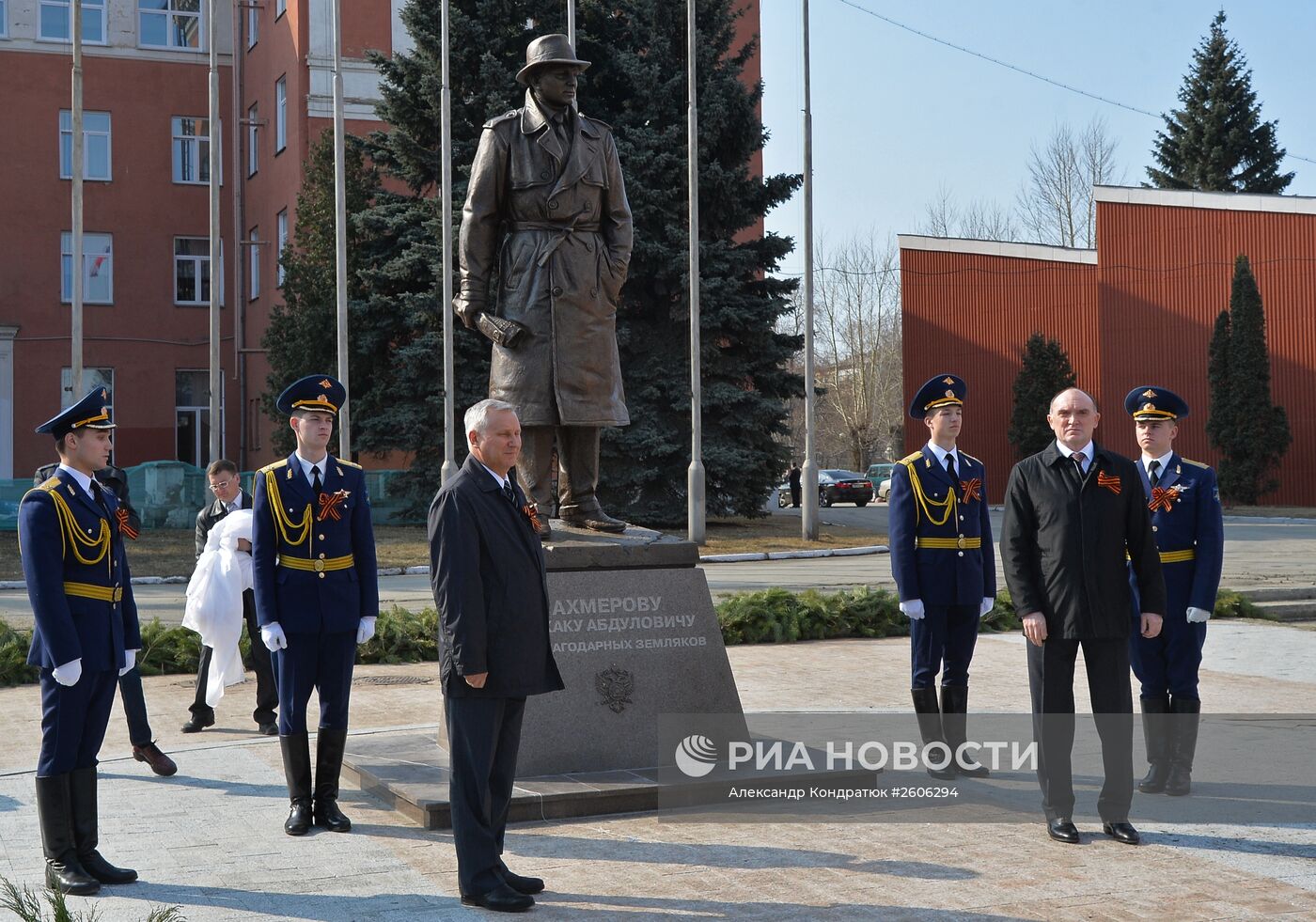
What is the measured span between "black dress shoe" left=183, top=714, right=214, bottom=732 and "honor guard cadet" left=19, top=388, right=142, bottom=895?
3.40 meters

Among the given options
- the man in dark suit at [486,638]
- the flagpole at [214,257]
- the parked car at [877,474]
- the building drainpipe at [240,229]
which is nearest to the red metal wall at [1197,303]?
the parked car at [877,474]

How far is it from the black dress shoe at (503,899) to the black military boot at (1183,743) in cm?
375

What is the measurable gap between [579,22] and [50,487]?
27474mm

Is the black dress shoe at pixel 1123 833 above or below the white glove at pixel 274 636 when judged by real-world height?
below

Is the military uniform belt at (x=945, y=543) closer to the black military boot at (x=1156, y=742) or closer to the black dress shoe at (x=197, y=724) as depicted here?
the black military boot at (x=1156, y=742)

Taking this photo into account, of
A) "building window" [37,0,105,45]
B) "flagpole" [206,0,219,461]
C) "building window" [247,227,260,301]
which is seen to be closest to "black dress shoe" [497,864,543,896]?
"flagpole" [206,0,219,461]

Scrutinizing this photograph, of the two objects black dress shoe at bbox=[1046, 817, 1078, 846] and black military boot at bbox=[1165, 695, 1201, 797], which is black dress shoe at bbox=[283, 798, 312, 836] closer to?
black dress shoe at bbox=[1046, 817, 1078, 846]

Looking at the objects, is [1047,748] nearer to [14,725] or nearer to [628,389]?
[14,725]

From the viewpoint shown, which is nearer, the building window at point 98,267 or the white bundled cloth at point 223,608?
the white bundled cloth at point 223,608

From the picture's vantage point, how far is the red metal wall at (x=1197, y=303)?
38500mm

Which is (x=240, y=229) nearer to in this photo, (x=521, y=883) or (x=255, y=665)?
(x=255, y=665)

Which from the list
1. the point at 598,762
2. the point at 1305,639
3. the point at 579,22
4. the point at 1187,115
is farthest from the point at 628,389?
the point at 1187,115

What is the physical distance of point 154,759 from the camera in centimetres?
824

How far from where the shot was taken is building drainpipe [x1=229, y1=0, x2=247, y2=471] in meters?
40.5
